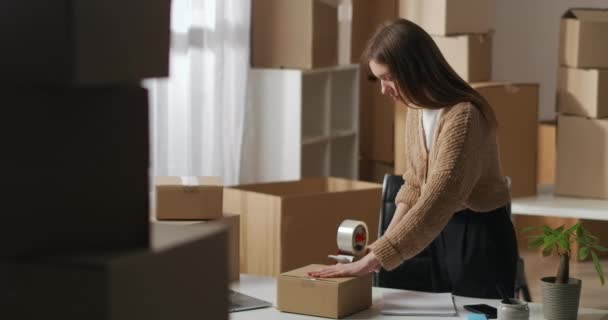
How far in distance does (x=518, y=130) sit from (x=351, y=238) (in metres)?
2.41

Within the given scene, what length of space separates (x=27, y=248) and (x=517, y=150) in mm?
3803

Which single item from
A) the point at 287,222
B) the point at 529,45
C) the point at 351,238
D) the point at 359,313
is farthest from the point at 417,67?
the point at 529,45

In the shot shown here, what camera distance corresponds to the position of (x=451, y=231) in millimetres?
3004

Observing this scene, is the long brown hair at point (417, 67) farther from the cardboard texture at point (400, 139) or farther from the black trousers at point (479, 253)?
the cardboard texture at point (400, 139)

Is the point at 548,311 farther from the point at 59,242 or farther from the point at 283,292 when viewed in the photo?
the point at 59,242

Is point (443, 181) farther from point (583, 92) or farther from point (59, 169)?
point (583, 92)

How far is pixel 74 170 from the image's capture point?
4.64ft

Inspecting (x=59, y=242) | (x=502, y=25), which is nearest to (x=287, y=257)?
(x=59, y=242)

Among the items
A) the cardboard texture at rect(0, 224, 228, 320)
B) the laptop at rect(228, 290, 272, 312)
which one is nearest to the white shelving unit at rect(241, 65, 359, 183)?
the laptop at rect(228, 290, 272, 312)

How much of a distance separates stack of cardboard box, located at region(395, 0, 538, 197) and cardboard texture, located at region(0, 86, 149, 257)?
11.5ft

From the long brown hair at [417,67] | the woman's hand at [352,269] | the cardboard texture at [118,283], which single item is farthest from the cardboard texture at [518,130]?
the cardboard texture at [118,283]

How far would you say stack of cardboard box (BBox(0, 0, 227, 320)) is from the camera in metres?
1.37

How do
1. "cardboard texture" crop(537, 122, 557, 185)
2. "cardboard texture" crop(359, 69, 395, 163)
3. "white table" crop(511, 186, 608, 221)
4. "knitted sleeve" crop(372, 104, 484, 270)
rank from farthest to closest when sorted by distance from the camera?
"cardboard texture" crop(537, 122, 557, 185)
"cardboard texture" crop(359, 69, 395, 163)
"white table" crop(511, 186, 608, 221)
"knitted sleeve" crop(372, 104, 484, 270)

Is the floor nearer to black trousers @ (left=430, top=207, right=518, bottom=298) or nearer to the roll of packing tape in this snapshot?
black trousers @ (left=430, top=207, right=518, bottom=298)
